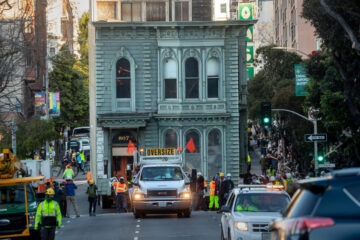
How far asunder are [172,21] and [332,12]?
22.9m

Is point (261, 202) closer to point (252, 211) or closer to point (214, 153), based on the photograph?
point (252, 211)

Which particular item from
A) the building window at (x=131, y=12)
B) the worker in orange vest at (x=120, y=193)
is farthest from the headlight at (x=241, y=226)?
the building window at (x=131, y=12)

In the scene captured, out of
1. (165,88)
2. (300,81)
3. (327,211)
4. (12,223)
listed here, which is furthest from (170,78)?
(327,211)

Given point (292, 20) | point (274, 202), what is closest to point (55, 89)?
point (292, 20)

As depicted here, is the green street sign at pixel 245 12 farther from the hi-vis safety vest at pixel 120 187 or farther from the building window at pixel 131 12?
the hi-vis safety vest at pixel 120 187

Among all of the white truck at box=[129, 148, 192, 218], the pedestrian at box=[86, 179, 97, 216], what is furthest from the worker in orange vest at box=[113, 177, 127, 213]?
the white truck at box=[129, 148, 192, 218]

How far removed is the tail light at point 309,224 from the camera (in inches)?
287

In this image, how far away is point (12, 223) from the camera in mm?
20672

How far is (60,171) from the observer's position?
6353 cm

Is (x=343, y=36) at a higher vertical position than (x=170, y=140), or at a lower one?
higher

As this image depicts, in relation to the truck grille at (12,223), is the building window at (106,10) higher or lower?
higher

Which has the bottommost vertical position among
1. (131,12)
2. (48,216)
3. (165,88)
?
(48,216)

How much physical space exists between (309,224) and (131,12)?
39910 millimetres

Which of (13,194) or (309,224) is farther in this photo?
(13,194)
